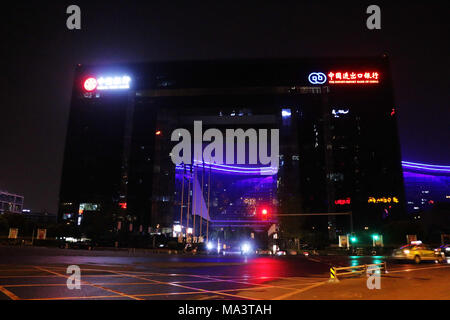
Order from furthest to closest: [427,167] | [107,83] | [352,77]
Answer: [427,167]
[107,83]
[352,77]

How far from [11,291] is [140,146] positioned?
80.0m

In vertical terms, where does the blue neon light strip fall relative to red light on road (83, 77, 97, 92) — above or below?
below

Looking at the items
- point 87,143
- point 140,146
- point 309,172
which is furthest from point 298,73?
point 87,143

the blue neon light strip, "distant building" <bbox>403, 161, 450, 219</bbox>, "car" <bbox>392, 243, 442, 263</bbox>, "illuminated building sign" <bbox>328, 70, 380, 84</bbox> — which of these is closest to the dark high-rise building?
"illuminated building sign" <bbox>328, 70, 380, 84</bbox>

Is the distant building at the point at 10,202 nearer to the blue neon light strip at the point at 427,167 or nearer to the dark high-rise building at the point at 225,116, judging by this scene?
the dark high-rise building at the point at 225,116

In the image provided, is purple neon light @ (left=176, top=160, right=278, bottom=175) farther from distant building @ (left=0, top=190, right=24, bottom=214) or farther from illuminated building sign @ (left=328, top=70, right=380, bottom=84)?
distant building @ (left=0, top=190, right=24, bottom=214)

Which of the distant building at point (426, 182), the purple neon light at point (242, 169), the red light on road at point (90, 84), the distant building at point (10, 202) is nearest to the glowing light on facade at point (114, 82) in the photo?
the red light on road at point (90, 84)

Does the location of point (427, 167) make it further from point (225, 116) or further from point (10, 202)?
point (10, 202)

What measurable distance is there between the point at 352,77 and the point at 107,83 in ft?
211

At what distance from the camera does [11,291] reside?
1188 cm

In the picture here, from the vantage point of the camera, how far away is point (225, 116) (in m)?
99.8

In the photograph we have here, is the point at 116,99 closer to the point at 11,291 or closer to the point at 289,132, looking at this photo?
the point at 289,132

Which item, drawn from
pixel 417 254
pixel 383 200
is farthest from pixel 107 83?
pixel 417 254

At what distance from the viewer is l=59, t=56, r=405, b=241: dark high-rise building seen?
86.1 meters
